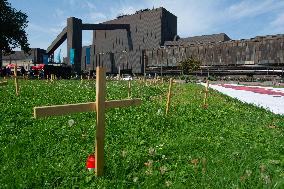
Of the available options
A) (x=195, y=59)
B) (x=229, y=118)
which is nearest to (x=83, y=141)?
(x=229, y=118)

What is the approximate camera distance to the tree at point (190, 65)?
3765 inches

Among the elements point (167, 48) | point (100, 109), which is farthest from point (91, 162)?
point (167, 48)

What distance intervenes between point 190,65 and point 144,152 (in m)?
91.3

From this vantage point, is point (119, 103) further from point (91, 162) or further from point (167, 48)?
point (167, 48)

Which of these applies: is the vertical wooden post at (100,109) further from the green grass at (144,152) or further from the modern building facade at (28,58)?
the modern building facade at (28,58)

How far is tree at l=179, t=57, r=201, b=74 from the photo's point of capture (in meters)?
95.6

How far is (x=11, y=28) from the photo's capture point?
56.0 meters

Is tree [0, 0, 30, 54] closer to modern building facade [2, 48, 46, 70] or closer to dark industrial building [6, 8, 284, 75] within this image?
dark industrial building [6, 8, 284, 75]

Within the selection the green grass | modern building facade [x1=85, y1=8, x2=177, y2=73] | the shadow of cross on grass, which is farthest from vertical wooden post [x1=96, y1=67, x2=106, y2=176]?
modern building facade [x1=85, y1=8, x2=177, y2=73]

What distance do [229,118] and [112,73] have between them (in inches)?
4794

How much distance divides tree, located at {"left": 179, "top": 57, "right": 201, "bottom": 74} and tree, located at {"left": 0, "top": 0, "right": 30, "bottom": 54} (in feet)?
161

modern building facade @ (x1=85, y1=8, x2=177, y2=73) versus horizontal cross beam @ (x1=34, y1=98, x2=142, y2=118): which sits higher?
modern building facade @ (x1=85, y1=8, x2=177, y2=73)

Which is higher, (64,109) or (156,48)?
(156,48)

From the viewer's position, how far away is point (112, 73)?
5153 inches
